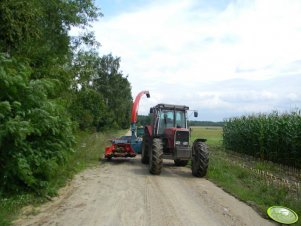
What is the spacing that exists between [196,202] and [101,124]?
46.9 meters

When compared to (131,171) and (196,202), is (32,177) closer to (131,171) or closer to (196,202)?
(196,202)

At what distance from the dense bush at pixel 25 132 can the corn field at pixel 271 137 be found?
40.4 ft

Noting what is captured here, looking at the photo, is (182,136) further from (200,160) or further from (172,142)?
(200,160)

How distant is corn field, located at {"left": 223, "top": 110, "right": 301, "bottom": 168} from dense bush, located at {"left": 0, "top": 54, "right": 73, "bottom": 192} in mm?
12325

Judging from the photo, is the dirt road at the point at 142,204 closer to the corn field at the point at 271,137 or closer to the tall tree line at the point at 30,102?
the tall tree line at the point at 30,102

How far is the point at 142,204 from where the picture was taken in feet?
31.4

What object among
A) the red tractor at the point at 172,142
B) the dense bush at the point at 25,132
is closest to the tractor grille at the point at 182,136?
the red tractor at the point at 172,142

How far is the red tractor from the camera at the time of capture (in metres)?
14.3

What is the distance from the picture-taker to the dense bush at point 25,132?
8695mm

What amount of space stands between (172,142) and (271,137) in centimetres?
780

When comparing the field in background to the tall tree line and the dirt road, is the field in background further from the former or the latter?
the tall tree line

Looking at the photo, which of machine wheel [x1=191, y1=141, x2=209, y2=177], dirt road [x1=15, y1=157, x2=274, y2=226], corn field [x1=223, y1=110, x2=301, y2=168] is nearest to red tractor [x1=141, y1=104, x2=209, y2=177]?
machine wheel [x1=191, y1=141, x2=209, y2=177]

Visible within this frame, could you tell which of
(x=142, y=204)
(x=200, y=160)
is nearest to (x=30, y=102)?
(x=142, y=204)

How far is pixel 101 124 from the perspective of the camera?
56.3 meters
